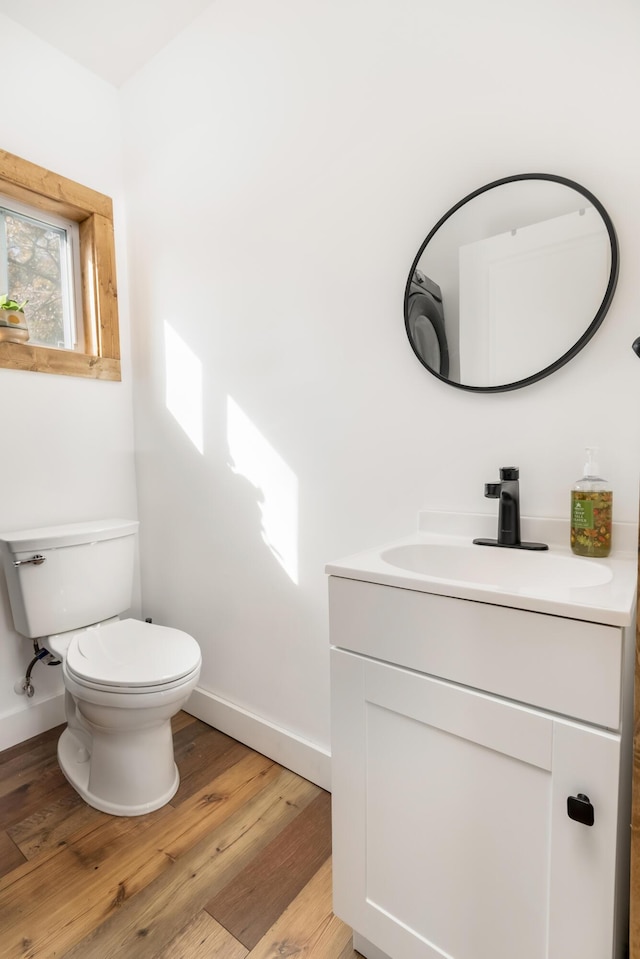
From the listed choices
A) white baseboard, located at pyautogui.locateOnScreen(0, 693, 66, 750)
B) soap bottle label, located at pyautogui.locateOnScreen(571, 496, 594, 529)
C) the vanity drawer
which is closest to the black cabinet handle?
the vanity drawer

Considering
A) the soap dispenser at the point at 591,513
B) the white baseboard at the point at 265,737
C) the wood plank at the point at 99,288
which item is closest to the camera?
the soap dispenser at the point at 591,513

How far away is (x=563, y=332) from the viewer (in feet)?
3.42

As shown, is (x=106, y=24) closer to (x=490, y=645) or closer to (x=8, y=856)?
(x=490, y=645)

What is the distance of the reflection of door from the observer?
1.01m

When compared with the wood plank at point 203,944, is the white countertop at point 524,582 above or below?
above

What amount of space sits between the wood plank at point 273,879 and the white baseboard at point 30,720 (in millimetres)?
1049

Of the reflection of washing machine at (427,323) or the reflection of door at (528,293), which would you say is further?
the reflection of washing machine at (427,323)

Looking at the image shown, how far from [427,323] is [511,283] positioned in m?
Answer: 0.21

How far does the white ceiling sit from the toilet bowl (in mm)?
2142

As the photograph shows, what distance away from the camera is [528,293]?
109 cm

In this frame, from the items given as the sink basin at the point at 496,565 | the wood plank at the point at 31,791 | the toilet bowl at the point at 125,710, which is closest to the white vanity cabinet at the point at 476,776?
the sink basin at the point at 496,565

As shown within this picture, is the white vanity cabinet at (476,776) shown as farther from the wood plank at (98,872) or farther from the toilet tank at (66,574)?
the toilet tank at (66,574)

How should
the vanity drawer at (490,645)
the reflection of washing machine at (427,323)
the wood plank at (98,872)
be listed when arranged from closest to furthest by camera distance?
the vanity drawer at (490,645), the wood plank at (98,872), the reflection of washing machine at (427,323)

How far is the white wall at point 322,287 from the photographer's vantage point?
102cm
